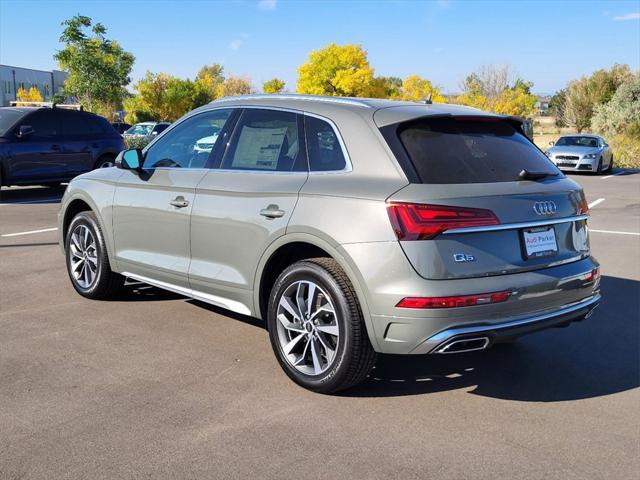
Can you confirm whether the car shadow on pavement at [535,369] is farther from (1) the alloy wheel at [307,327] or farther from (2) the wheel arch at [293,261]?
(2) the wheel arch at [293,261]

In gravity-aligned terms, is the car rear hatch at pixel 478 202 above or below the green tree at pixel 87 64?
below

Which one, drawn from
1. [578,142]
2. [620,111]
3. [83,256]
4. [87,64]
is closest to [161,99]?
[87,64]

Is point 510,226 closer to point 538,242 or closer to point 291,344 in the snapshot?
point 538,242

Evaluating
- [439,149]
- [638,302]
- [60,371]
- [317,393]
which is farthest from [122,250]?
[638,302]

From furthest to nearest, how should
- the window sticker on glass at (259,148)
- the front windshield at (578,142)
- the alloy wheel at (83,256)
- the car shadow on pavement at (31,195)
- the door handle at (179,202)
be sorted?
1. the front windshield at (578,142)
2. the car shadow on pavement at (31,195)
3. the alloy wheel at (83,256)
4. the door handle at (179,202)
5. the window sticker on glass at (259,148)

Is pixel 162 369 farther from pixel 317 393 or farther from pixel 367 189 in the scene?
pixel 367 189

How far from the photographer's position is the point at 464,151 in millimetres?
4191

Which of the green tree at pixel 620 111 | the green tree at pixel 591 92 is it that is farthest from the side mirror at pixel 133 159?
the green tree at pixel 591 92

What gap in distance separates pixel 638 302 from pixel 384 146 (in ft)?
12.7

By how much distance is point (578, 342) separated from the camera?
5.38 m

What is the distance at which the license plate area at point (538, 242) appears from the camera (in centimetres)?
401

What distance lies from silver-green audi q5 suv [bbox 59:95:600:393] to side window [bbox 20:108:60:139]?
983 cm

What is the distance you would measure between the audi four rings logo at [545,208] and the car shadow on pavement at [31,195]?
1158 centimetres

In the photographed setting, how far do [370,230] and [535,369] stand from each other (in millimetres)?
1764
